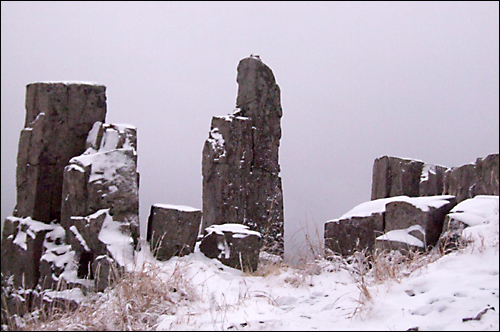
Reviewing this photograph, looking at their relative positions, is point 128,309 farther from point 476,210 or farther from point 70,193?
point 70,193

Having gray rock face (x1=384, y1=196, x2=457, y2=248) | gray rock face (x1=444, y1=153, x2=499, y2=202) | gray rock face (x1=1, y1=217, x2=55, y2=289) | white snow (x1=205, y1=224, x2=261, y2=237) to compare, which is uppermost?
gray rock face (x1=444, y1=153, x2=499, y2=202)

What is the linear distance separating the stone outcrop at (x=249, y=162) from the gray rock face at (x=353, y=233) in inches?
118

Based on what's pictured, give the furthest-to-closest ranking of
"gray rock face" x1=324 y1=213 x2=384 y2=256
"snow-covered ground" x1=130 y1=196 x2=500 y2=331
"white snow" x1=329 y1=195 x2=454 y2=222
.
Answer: "gray rock face" x1=324 y1=213 x2=384 y2=256, "white snow" x1=329 y1=195 x2=454 y2=222, "snow-covered ground" x1=130 y1=196 x2=500 y2=331

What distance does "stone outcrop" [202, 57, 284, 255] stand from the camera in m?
8.75

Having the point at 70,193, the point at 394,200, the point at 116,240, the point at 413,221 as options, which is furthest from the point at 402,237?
the point at 70,193

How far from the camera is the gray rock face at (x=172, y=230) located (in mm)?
5777

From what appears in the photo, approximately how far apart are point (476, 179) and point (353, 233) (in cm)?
138

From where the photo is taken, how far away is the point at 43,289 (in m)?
6.51

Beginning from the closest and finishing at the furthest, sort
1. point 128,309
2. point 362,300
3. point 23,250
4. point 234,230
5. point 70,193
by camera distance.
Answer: point 362,300 → point 128,309 → point 234,230 → point 70,193 → point 23,250

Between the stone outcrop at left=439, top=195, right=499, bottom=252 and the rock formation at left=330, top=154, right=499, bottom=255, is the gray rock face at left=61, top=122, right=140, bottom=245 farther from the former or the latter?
the stone outcrop at left=439, top=195, right=499, bottom=252

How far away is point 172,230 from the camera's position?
5789mm

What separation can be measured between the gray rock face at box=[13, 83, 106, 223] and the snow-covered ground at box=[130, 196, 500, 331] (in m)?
4.09

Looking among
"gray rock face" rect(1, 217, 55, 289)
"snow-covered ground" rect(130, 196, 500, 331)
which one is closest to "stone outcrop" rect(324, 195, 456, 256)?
"snow-covered ground" rect(130, 196, 500, 331)

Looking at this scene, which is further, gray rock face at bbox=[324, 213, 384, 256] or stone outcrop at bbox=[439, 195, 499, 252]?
gray rock face at bbox=[324, 213, 384, 256]
